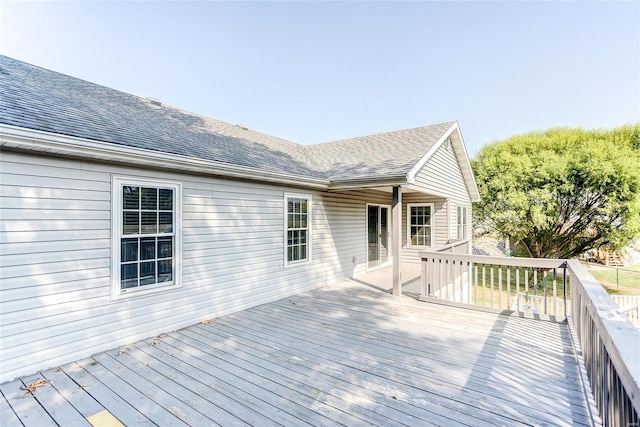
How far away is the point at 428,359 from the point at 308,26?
39.9 ft

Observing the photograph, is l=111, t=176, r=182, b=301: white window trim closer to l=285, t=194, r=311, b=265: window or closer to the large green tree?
l=285, t=194, r=311, b=265: window

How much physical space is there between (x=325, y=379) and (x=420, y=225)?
8.60m

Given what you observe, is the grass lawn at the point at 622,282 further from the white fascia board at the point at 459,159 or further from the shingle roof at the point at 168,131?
the shingle roof at the point at 168,131

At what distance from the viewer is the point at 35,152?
3332mm

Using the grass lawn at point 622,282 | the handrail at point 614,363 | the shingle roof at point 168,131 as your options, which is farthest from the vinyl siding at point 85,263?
the grass lawn at point 622,282

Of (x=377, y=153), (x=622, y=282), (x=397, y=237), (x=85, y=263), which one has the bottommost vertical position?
(x=622, y=282)

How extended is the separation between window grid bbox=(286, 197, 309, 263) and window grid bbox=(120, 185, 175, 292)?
2.69 metres

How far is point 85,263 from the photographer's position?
3693 mm

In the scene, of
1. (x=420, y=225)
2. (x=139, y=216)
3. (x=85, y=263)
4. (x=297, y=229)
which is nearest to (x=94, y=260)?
(x=85, y=263)

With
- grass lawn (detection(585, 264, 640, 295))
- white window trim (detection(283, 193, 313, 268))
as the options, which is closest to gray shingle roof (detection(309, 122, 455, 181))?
white window trim (detection(283, 193, 313, 268))

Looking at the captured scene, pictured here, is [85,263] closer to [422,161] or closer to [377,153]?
[422,161]

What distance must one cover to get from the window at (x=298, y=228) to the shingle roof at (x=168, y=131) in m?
0.69

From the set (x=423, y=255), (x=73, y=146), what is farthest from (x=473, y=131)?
(x=73, y=146)

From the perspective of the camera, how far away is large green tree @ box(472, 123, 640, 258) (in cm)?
1206
